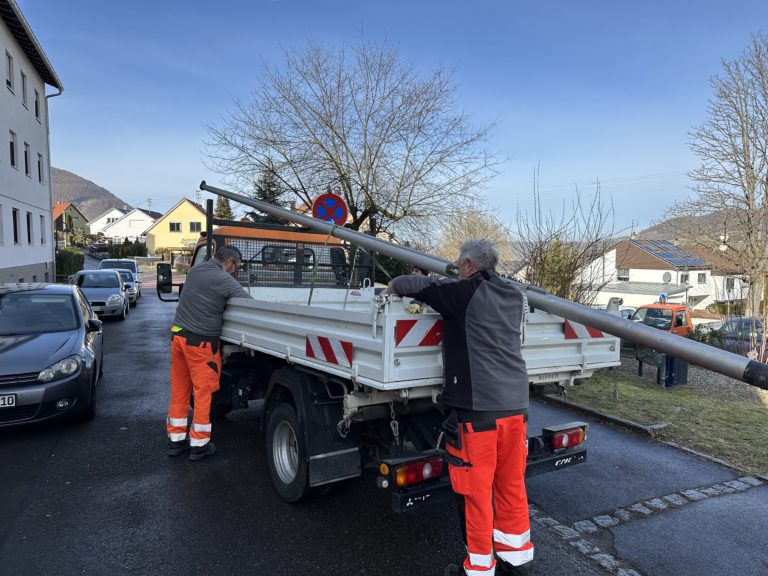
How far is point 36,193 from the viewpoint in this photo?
22578 mm

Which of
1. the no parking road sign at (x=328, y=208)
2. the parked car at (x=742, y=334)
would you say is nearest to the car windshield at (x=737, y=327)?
the parked car at (x=742, y=334)

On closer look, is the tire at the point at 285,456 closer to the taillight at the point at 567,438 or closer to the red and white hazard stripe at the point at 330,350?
the red and white hazard stripe at the point at 330,350

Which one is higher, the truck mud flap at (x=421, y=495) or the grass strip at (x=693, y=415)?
the truck mud flap at (x=421, y=495)

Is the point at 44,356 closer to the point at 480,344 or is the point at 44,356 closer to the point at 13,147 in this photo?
the point at 480,344

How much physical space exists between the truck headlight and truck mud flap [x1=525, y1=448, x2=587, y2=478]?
4412mm

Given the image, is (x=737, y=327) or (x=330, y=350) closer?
(x=330, y=350)

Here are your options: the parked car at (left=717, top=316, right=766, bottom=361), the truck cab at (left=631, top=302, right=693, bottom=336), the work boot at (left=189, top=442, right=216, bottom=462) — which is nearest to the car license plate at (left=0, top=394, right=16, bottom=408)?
the work boot at (left=189, top=442, right=216, bottom=462)

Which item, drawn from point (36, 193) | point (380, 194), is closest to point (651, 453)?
point (380, 194)

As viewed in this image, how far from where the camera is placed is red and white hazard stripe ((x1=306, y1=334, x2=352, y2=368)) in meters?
2.99

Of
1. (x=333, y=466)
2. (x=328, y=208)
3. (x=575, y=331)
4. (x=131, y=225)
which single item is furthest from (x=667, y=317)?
(x=131, y=225)

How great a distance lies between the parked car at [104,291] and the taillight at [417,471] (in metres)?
12.8

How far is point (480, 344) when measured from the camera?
2.74 meters

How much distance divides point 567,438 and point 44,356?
4843mm

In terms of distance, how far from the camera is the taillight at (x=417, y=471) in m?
2.92
